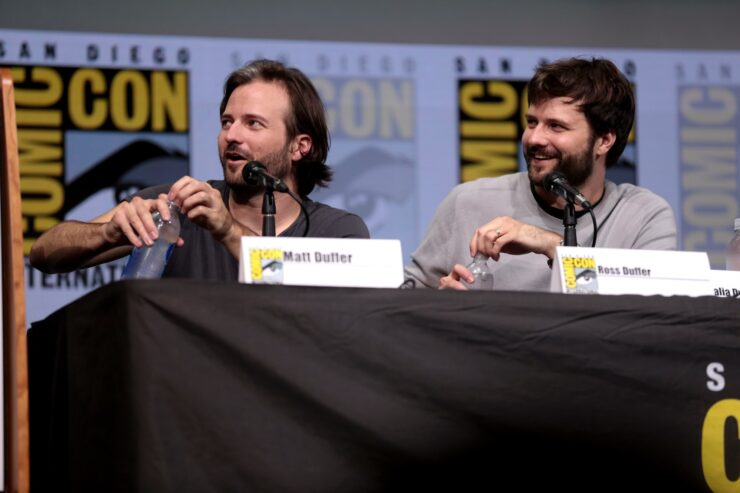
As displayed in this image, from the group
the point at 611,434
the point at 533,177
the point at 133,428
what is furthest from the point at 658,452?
the point at 533,177

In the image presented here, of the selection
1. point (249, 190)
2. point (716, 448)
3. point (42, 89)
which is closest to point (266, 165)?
point (249, 190)

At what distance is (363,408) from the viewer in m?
1.64

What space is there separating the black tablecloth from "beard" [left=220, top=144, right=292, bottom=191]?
90 centimetres

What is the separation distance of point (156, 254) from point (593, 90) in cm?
126

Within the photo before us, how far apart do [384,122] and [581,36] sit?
2.83 ft

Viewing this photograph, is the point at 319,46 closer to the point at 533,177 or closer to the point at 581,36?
the point at 581,36

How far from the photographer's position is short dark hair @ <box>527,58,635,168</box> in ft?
9.66

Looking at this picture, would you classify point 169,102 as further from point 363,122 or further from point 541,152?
point 541,152

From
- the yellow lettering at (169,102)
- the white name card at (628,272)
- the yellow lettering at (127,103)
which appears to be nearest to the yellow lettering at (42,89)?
the yellow lettering at (127,103)

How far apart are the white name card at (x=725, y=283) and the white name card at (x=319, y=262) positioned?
644 millimetres

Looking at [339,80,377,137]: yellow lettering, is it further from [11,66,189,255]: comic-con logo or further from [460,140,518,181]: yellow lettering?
[11,66,189,255]: comic-con logo

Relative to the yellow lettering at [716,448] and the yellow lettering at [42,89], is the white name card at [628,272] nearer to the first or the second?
the yellow lettering at [716,448]

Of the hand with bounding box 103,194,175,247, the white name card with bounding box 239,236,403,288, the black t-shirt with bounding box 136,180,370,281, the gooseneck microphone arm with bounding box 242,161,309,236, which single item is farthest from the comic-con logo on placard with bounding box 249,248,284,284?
the black t-shirt with bounding box 136,180,370,281

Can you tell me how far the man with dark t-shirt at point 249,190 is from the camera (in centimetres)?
248
